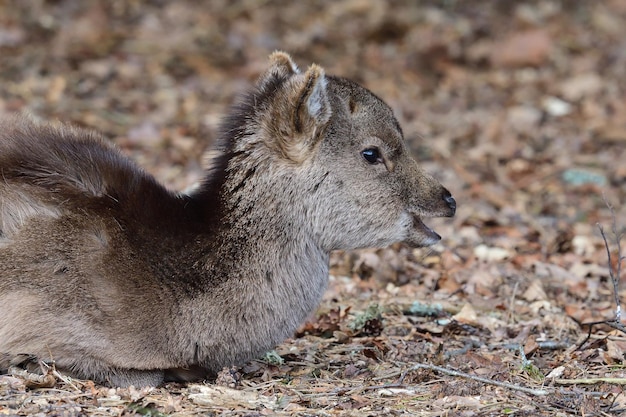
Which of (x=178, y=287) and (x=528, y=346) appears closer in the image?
(x=178, y=287)

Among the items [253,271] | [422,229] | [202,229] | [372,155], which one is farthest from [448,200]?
[202,229]

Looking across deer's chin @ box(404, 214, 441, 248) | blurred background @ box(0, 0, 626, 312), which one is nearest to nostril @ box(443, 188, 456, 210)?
deer's chin @ box(404, 214, 441, 248)

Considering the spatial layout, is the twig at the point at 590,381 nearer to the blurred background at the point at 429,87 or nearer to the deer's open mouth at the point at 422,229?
the deer's open mouth at the point at 422,229

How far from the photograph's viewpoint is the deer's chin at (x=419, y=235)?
6074mm

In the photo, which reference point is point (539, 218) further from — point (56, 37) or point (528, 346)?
point (56, 37)

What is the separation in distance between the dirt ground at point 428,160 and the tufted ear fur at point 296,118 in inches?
55.8

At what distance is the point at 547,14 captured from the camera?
1644 cm

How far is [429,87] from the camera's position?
46.5 feet

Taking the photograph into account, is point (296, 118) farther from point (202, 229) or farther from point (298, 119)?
point (202, 229)

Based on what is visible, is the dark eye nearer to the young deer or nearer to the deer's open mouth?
the young deer

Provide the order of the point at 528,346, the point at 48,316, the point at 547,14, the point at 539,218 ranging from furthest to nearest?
the point at 547,14, the point at 539,218, the point at 528,346, the point at 48,316

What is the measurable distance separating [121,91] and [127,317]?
7.96 metres

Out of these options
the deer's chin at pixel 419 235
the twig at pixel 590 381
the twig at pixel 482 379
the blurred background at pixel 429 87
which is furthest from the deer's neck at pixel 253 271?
Result: the blurred background at pixel 429 87

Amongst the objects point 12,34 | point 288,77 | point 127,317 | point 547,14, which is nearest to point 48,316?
point 127,317
